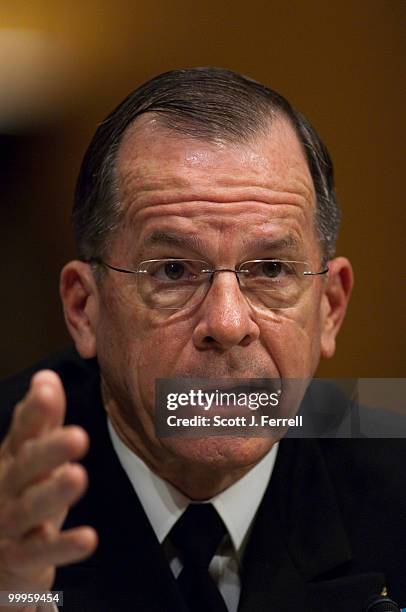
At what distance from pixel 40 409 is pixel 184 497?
1.66ft

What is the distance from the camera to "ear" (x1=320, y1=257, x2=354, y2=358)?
1311 mm

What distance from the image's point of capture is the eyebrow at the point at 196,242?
1145 mm

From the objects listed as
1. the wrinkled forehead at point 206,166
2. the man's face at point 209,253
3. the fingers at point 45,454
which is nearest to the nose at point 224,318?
the man's face at point 209,253

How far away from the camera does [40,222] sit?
1364 mm

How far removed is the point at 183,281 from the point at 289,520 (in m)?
0.36

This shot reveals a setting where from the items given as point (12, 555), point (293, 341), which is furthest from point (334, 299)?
point (12, 555)

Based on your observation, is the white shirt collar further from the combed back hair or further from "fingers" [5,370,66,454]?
"fingers" [5,370,66,454]

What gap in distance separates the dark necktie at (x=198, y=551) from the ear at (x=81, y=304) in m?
0.28

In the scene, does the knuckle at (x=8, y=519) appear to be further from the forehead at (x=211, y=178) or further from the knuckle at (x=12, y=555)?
the forehead at (x=211, y=178)

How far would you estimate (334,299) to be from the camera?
133cm

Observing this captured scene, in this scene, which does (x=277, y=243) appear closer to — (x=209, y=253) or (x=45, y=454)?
(x=209, y=253)

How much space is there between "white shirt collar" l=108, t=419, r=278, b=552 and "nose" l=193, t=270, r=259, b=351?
9.4 inches

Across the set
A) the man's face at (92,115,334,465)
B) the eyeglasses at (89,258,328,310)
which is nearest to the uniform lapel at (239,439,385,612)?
the man's face at (92,115,334,465)

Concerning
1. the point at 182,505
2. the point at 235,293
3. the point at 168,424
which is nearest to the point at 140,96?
the point at 235,293
